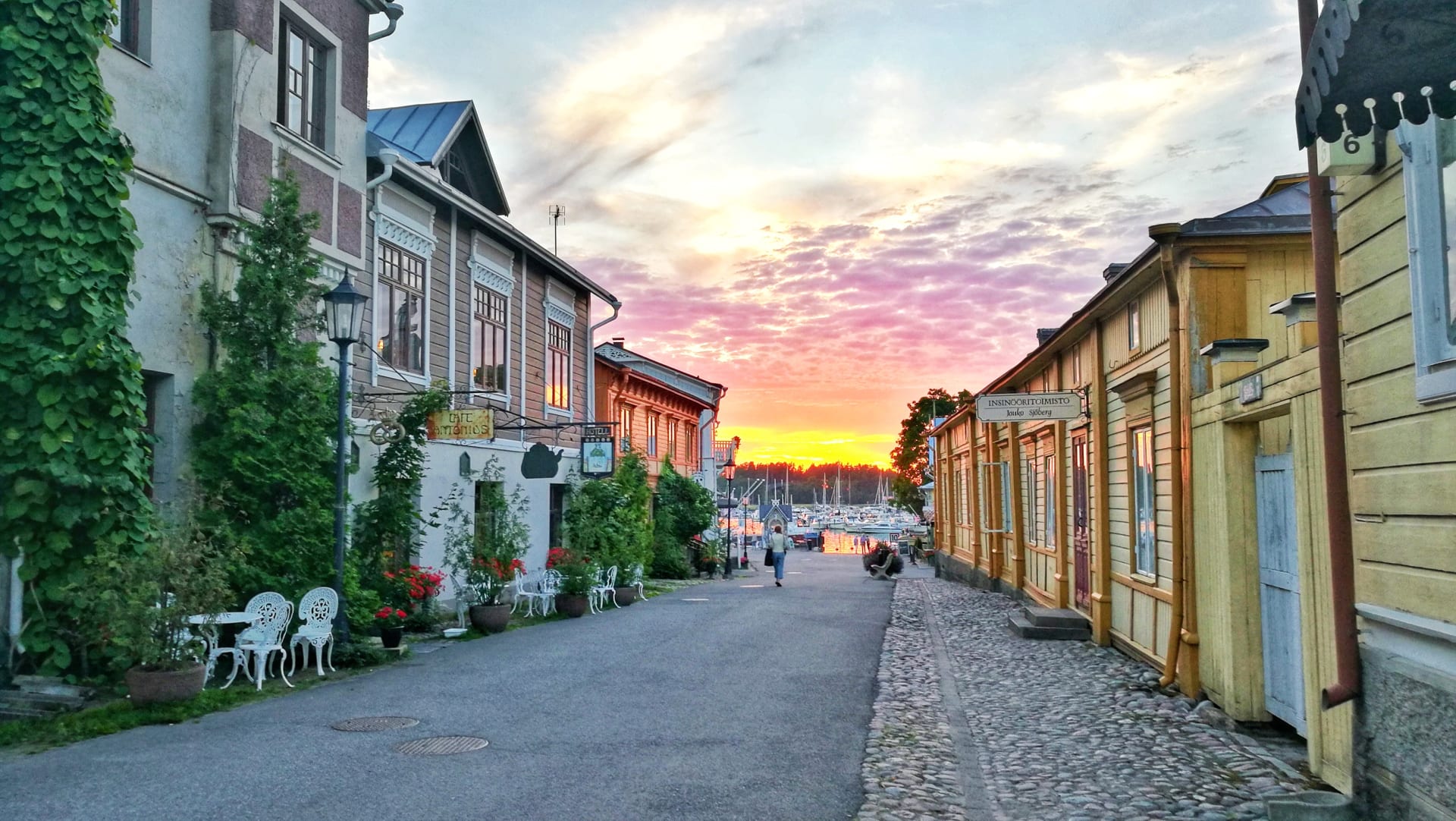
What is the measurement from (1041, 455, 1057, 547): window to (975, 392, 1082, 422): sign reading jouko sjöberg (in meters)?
3.41

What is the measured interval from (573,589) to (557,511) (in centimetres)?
448

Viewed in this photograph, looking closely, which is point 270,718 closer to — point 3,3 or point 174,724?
point 174,724

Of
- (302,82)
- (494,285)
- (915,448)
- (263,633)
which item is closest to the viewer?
(263,633)

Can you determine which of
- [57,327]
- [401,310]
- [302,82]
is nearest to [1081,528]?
[401,310]

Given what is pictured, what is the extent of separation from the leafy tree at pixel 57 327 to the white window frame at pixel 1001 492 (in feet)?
57.1

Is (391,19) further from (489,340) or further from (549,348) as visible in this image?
(549,348)

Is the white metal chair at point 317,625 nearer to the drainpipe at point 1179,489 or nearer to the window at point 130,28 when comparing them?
the window at point 130,28

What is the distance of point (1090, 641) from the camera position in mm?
14305

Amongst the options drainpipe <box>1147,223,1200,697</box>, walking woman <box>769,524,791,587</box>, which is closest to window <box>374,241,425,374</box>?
drainpipe <box>1147,223,1200,697</box>

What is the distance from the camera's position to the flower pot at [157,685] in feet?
29.3

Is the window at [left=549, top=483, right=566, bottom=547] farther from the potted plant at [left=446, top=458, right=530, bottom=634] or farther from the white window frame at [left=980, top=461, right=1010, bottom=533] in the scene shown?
the white window frame at [left=980, top=461, right=1010, bottom=533]

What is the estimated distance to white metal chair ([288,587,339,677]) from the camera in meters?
11.2

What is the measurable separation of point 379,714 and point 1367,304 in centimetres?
781

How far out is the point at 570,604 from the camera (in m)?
18.6
